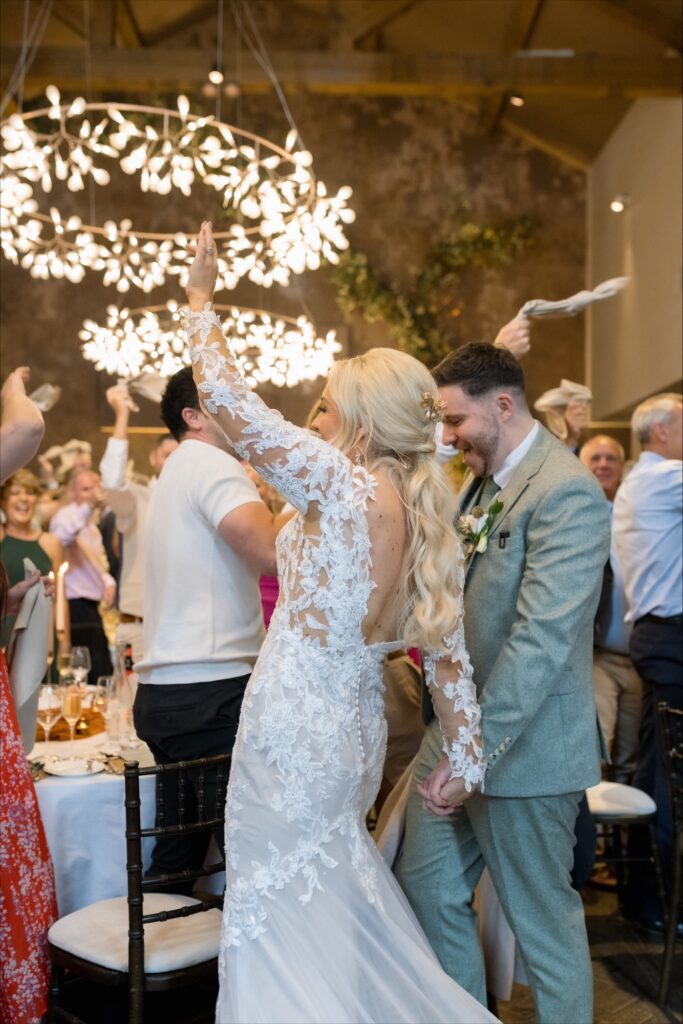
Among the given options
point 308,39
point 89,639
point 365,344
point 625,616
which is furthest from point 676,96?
Result: point 89,639

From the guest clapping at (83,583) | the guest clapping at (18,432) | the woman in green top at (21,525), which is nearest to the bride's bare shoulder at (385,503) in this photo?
the guest clapping at (18,432)

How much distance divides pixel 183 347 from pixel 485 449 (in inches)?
164

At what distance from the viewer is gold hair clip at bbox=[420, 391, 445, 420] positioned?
A: 2.13 metres

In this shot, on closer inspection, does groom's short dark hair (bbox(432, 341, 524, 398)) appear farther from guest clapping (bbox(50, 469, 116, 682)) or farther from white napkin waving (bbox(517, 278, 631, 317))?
guest clapping (bbox(50, 469, 116, 682))

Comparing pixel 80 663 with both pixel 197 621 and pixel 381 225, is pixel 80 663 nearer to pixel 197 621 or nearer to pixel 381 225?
pixel 197 621

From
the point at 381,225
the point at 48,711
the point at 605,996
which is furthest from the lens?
the point at 381,225

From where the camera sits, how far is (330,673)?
2113mm

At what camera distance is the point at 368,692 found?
2.20 metres

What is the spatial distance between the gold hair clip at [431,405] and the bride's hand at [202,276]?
1.57ft

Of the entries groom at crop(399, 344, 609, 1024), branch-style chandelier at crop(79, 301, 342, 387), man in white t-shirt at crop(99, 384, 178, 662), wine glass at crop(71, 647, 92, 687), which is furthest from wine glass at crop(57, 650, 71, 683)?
branch-style chandelier at crop(79, 301, 342, 387)

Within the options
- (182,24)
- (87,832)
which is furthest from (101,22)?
(87,832)

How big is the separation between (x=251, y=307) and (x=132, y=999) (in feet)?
31.4

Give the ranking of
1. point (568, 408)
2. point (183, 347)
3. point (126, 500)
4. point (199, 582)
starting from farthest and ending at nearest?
point (183, 347) < point (126, 500) < point (568, 408) < point (199, 582)

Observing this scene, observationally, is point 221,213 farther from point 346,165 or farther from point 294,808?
point 294,808
